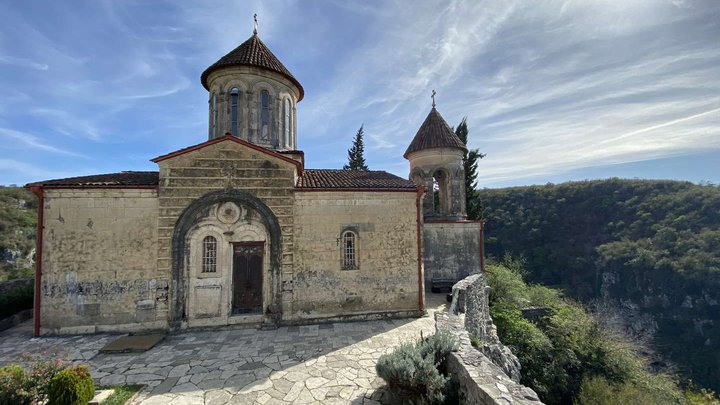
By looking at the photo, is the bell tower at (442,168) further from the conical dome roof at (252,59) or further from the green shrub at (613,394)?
the green shrub at (613,394)

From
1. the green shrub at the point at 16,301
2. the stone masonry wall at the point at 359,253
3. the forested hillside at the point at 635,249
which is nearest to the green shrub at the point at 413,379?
the stone masonry wall at the point at 359,253

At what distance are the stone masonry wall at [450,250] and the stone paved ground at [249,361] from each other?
516 cm

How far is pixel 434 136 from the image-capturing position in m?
15.5

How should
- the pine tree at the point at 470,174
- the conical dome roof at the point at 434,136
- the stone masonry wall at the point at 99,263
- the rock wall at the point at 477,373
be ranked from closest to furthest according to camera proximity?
the rock wall at the point at 477,373
the stone masonry wall at the point at 99,263
the conical dome roof at the point at 434,136
the pine tree at the point at 470,174

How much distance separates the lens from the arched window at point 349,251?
9.28 meters

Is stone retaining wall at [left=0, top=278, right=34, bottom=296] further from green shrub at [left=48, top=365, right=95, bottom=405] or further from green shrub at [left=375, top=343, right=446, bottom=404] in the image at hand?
green shrub at [left=375, top=343, right=446, bottom=404]

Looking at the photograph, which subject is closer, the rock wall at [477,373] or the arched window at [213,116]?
the rock wall at [477,373]

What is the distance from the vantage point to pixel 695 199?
129 ft

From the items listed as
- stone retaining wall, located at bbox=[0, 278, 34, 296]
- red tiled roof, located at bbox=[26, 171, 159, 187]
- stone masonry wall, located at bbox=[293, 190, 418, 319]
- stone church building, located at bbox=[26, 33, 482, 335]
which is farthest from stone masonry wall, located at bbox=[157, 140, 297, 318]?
stone retaining wall, located at bbox=[0, 278, 34, 296]

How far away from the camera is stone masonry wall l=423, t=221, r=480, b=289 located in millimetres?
13781

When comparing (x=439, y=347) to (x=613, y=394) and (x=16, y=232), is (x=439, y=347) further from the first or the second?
(x=16, y=232)

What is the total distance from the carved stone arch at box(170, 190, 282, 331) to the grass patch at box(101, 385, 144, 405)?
9.15 ft

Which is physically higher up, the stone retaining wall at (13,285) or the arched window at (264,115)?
the arched window at (264,115)

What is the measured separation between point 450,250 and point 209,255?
10013 millimetres
